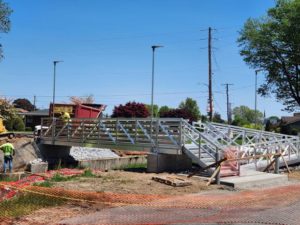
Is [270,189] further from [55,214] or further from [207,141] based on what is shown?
[55,214]

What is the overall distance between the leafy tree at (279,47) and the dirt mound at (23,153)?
654 inches

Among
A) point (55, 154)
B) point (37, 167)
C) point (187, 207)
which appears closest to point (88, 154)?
point (55, 154)

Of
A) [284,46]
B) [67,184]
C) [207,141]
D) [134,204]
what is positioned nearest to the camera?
[134,204]

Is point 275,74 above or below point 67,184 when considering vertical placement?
above

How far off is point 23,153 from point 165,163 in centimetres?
1036

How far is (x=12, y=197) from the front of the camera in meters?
11.4

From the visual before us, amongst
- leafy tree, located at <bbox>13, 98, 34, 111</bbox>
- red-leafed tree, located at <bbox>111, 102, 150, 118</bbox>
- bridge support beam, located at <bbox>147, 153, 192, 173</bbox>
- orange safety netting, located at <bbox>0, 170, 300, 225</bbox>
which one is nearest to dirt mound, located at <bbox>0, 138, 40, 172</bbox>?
bridge support beam, located at <bbox>147, 153, 192, 173</bbox>

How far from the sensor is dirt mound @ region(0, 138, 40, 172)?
25062 millimetres

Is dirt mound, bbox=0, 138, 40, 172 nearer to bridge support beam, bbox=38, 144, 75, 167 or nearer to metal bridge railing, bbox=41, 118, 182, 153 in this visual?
bridge support beam, bbox=38, 144, 75, 167

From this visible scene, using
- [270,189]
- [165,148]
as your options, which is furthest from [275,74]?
[270,189]

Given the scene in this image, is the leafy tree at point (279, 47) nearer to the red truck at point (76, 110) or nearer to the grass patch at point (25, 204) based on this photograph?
the red truck at point (76, 110)

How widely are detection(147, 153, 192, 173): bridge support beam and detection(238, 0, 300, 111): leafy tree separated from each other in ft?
50.7

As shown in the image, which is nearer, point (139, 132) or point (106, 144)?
point (139, 132)

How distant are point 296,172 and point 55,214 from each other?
12.6 metres
